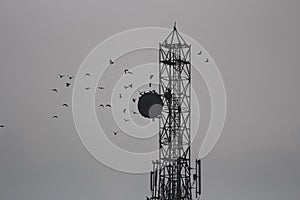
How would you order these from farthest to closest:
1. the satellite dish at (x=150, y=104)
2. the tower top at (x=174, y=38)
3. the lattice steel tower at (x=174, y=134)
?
1. the tower top at (x=174, y=38)
2. the satellite dish at (x=150, y=104)
3. the lattice steel tower at (x=174, y=134)

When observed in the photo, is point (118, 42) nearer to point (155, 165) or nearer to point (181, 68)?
point (181, 68)

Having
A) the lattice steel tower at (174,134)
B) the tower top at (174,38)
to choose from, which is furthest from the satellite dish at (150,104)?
the tower top at (174,38)

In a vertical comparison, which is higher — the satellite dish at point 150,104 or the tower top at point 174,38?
the tower top at point 174,38

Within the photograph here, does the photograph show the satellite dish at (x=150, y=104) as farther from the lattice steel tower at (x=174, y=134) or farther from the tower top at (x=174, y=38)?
the tower top at (x=174, y=38)

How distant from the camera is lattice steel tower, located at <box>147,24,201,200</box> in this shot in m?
3.72

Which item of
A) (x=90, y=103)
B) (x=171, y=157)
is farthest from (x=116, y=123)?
(x=171, y=157)

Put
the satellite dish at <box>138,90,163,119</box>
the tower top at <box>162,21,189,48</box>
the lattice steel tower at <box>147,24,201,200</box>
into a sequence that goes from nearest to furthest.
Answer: the lattice steel tower at <box>147,24,201,200</box> → the satellite dish at <box>138,90,163,119</box> → the tower top at <box>162,21,189,48</box>

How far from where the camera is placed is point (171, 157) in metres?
3.75

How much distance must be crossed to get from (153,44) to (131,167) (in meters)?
1.08

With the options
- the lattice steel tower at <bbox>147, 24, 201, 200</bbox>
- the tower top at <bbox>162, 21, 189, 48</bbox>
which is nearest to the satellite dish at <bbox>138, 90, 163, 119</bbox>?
the lattice steel tower at <bbox>147, 24, 201, 200</bbox>

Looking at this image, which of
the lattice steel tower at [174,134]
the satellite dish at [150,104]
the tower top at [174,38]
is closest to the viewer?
the lattice steel tower at [174,134]

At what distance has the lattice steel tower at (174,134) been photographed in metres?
3.72

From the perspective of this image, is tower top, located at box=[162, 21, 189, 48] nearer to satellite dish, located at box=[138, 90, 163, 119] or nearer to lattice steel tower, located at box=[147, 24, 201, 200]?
lattice steel tower, located at box=[147, 24, 201, 200]

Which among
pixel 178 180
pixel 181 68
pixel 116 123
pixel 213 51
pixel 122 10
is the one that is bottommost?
pixel 178 180
